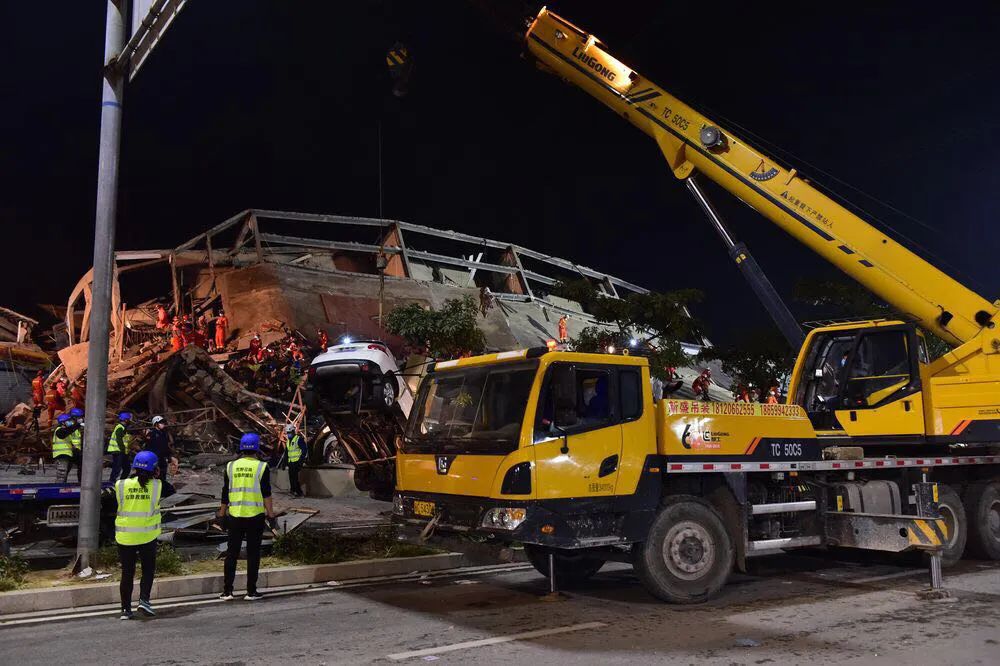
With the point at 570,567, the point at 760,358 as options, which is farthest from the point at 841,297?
the point at 570,567

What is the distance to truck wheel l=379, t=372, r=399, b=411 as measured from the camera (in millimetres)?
14055

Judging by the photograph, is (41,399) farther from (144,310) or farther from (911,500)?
(911,500)

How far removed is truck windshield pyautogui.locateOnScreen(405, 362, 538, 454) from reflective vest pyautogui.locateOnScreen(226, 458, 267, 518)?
161 cm

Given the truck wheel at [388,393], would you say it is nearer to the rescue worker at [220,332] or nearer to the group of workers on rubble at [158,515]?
the group of workers on rubble at [158,515]

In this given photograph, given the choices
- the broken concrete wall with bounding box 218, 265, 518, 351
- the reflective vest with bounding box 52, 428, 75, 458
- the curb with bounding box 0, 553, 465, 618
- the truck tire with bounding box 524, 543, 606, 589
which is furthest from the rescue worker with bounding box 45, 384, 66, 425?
the truck tire with bounding box 524, 543, 606, 589

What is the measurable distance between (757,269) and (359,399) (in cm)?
727

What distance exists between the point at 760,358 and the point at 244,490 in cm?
2504

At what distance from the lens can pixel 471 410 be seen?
25.6 ft

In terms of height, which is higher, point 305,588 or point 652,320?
point 652,320

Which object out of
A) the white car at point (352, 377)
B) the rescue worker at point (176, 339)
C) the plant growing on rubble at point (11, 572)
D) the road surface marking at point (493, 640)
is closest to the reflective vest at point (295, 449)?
the white car at point (352, 377)

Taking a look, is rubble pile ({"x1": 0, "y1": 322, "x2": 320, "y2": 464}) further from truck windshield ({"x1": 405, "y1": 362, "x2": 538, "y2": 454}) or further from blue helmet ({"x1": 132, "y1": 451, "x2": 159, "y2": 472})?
truck windshield ({"x1": 405, "y1": 362, "x2": 538, "y2": 454})

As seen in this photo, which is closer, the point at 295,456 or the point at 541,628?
the point at 541,628

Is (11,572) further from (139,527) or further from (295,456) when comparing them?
(295,456)

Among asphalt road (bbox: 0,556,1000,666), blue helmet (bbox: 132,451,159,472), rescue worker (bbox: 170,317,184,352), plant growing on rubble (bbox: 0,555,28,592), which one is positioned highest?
rescue worker (bbox: 170,317,184,352)
